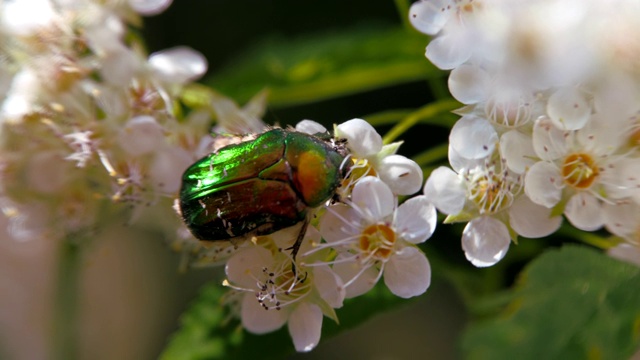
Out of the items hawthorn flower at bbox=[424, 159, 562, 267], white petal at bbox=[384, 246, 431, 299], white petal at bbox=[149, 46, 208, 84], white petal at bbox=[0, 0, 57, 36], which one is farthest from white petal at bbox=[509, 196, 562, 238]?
white petal at bbox=[0, 0, 57, 36]

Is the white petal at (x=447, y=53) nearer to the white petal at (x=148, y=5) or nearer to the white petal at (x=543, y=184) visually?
the white petal at (x=543, y=184)

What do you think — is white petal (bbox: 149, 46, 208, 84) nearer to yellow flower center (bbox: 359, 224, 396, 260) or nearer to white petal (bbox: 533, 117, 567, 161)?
yellow flower center (bbox: 359, 224, 396, 260)

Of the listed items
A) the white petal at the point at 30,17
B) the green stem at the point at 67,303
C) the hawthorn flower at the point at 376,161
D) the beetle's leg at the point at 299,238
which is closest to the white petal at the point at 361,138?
the hawthorn flower at the point at 376,161

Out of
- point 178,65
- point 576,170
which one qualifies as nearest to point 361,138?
point 576,170

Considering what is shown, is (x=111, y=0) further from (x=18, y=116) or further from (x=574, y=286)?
(x=574, y=286)

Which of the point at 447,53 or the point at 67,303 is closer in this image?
the point at 447,53

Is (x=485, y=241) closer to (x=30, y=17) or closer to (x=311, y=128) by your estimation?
(x=311, y=128)
